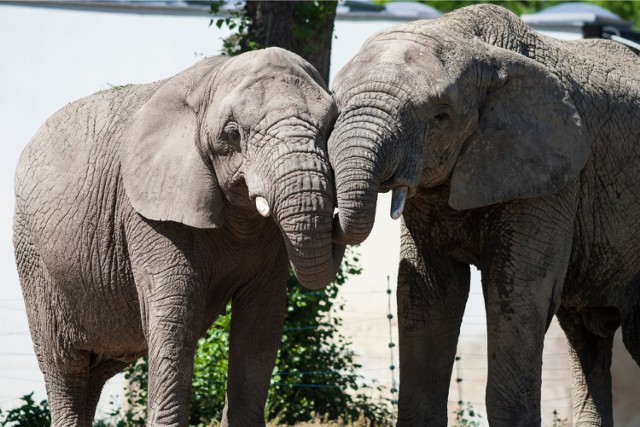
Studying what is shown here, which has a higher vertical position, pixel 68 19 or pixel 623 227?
pixel 68 19

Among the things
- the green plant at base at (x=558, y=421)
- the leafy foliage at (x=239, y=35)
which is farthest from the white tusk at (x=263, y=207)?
the green plant at base at (x=558, y=421)

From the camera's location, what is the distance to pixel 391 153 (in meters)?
6.66

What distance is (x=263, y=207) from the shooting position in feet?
21.5

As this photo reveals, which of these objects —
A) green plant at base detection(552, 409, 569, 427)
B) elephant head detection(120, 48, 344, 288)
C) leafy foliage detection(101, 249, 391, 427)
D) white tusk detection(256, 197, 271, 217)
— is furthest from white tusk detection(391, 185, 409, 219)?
green plant at base detection(552, 409, 569, 427)

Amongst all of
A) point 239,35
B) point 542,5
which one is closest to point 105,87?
point 239,35

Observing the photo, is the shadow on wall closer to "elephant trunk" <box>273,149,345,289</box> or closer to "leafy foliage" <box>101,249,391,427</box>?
"leafy foliage" <box>101,249,391,427</box>

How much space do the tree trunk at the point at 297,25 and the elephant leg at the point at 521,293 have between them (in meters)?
2.97

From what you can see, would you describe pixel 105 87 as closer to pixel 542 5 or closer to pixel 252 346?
pixel 252 346

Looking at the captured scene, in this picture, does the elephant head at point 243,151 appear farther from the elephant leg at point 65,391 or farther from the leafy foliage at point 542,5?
the leafy foliage at point 542,5

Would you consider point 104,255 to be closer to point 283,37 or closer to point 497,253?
point 497,253

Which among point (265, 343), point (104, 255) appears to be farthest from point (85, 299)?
point (265, 343)

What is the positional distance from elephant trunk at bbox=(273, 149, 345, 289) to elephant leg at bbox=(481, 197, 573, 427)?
115 cm

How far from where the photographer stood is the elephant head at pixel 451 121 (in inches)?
263

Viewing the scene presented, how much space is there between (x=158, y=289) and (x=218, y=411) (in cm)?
291
